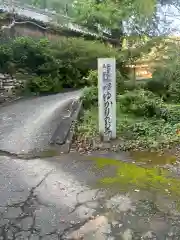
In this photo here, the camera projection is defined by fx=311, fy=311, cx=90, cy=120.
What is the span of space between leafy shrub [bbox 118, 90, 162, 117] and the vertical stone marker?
209cm

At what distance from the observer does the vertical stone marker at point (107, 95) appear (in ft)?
24.9

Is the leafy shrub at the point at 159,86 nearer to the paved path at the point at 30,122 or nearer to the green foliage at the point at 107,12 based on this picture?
the paved path at the point at 30,122

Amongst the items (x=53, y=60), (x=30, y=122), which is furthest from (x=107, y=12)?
(x=30, y=122)

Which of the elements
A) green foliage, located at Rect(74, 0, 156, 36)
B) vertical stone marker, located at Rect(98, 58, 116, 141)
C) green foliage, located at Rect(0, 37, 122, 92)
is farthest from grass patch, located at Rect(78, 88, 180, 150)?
green foliage, located at Rect(74, 0, 156, 36)

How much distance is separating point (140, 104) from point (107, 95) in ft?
7.81

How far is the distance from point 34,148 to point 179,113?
4508 mm

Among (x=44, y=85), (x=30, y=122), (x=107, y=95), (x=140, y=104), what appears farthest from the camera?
(x=44, y=85)

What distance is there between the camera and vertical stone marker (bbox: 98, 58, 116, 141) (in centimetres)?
759

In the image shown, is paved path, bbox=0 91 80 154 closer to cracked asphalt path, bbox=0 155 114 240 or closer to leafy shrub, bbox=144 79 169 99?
cracked asphalt path, bbox=0 155 114 240

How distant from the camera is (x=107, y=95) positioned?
7703 millimetres

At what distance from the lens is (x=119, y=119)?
9.37 meters

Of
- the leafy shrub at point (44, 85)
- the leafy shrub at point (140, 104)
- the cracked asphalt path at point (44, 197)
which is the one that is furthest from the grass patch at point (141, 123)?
the leafy shrub at point (44, 85)

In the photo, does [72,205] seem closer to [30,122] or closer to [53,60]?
[30,122]

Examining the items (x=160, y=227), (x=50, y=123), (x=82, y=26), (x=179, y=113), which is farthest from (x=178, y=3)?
(x=160, y=227)
